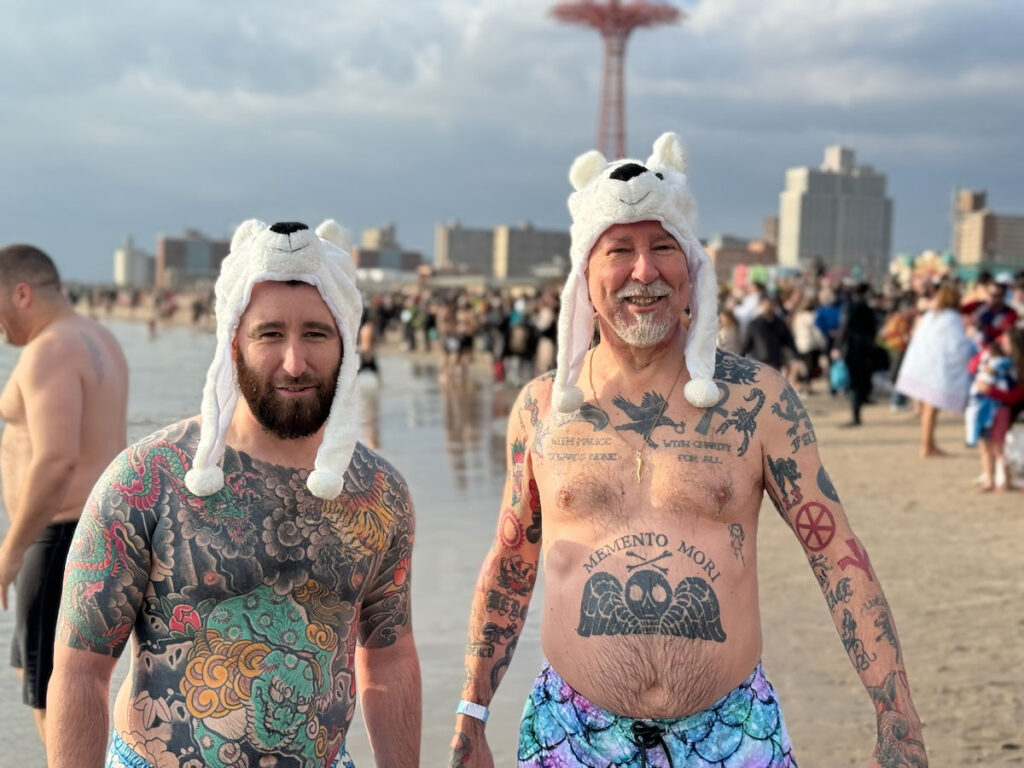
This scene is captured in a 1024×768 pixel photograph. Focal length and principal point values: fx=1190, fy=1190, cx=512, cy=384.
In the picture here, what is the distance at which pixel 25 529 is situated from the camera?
4.02m

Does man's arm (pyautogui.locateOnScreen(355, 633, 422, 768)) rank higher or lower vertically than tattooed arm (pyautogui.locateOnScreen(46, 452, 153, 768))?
lower

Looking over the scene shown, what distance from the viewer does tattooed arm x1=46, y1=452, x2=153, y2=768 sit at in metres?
2.34

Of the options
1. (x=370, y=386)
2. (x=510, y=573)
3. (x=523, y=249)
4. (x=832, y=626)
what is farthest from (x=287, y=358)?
(x=523, y=249)

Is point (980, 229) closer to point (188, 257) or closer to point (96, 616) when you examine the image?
point (96, 616)

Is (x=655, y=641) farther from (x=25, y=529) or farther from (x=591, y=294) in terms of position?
(x=25, y=529)

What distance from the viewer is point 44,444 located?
4090mm

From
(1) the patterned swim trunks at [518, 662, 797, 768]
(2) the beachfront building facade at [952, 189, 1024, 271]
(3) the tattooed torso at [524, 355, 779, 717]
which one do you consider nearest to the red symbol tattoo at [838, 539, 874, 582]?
(3) the tattooed torso at [524, 355, 779, 717]

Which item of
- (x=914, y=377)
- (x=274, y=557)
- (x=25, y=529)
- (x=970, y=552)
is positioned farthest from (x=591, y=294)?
(x=914, y=377)

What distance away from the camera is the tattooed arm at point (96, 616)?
234cm

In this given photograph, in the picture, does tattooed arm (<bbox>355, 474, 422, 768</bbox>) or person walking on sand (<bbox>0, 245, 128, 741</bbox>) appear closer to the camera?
tattooed arm (<bbox>355, 474, 422, 768</bbox>)

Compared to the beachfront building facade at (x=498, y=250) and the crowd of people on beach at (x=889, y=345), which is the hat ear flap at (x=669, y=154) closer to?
the crowd of people on beach at (x=889, y=345)

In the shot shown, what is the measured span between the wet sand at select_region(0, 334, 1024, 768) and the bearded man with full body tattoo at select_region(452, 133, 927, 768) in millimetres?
1157

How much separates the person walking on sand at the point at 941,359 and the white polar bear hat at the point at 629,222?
9789mm

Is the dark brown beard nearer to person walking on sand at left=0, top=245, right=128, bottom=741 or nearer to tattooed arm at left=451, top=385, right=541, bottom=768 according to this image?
tattooed arm at left=451, top=385, right=541, bottom=768
